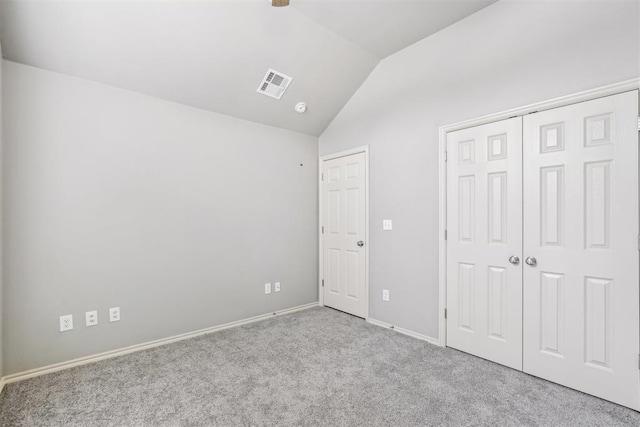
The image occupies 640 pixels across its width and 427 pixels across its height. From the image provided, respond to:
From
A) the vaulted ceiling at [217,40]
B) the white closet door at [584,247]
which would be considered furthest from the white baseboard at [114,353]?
the white closet door at [584,247]

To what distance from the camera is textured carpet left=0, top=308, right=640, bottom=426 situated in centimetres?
181

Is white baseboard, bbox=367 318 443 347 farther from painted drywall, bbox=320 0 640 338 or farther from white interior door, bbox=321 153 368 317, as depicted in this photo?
white interior door, bbox=321 153 368 317

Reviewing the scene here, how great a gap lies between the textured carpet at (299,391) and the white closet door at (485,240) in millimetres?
212

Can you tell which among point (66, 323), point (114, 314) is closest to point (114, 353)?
point (114, 314)

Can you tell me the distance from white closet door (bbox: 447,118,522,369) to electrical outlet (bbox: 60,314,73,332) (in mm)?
3304

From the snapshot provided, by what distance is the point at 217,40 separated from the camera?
2559 mm

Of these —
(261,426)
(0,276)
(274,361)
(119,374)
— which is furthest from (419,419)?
(0,276)

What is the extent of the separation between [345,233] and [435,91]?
1.90 metres

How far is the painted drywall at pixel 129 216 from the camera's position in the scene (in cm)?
229

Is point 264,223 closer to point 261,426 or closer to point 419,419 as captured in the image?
point 261,426

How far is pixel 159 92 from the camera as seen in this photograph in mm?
2822

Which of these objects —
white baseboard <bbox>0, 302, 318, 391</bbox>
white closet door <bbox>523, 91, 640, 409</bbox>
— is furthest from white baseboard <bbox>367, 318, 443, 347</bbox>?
white baseboard <bbox>0, 302, 318, 391</bbox>

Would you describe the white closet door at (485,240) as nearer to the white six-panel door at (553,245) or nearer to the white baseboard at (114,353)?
the white six-panel door at (553,245)

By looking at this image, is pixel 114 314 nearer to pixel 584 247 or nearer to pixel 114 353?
pixel 114 353
